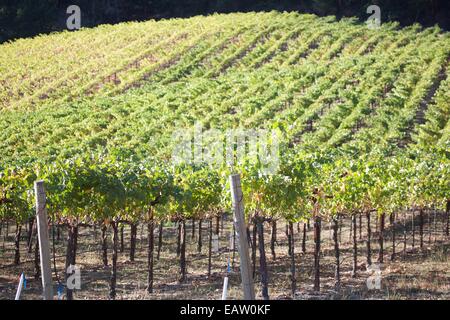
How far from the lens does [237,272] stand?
80.4ft

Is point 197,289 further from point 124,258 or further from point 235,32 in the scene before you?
point 235,32

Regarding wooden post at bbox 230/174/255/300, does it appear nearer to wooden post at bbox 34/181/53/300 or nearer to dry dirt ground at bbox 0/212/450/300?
wooden post at bbox 34/181/53/300

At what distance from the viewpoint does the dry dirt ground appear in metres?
20.4

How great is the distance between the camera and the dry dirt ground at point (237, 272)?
20.4 metres

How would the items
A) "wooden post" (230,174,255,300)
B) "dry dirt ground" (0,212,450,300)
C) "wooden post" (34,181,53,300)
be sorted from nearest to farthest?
"wooden post" (230,174,255,300) → "wooden post" (34,181,53,300) → "dry dirt ground" (0,212,450,300)

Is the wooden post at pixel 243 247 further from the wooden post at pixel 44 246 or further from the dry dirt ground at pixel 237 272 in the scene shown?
the dry dirt ground at pixel 237 272

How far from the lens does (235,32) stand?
72125 millimetres

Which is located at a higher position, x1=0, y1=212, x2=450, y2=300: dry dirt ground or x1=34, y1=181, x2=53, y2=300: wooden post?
x1=34, y1=181, x2=53, y2=300: wooden post

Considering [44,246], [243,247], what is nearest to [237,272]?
[243,247]

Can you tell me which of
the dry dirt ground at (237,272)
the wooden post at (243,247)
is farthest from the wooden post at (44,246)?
the dry dirt ground at (237,272)

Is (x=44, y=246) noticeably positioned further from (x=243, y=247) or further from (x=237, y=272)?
(x=237, y=272)

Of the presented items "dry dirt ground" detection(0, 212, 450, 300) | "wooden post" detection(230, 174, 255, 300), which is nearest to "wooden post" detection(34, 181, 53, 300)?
"wooden post" detection(230, 174, 255, 300)

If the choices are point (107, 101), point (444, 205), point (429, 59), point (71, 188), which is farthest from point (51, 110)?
point (71, 188)
